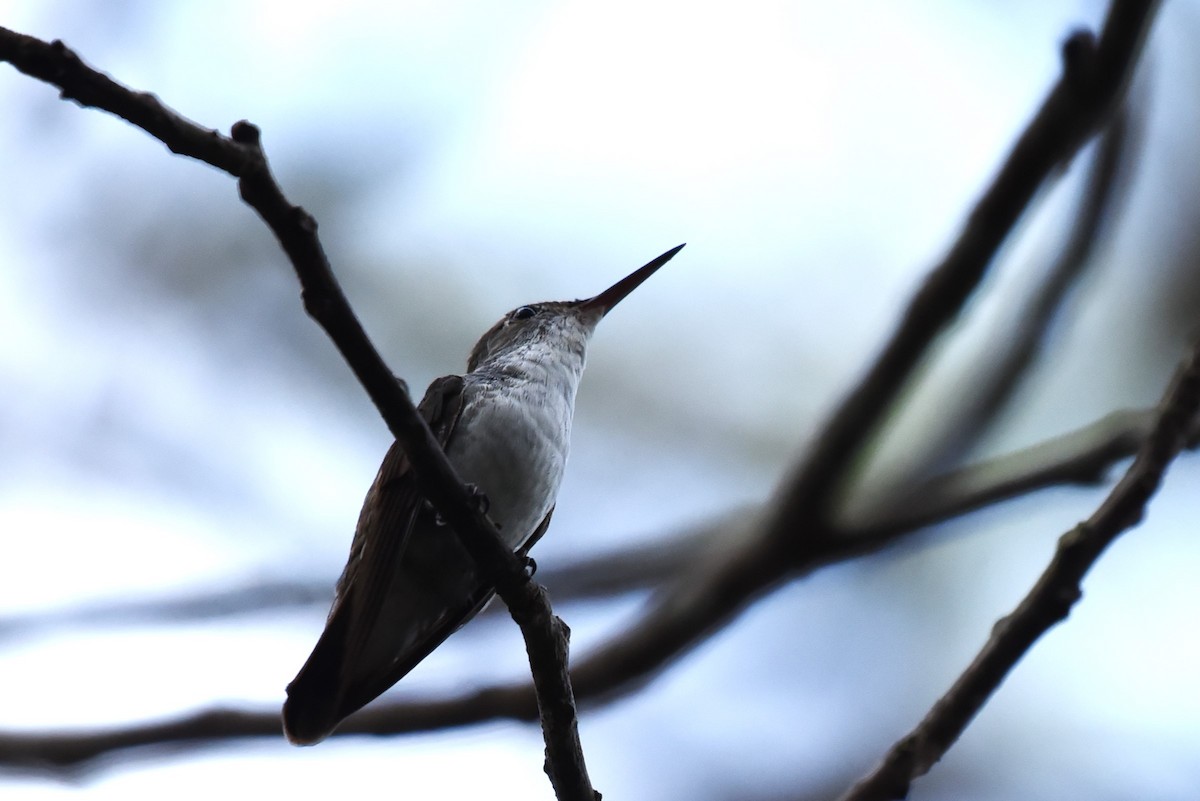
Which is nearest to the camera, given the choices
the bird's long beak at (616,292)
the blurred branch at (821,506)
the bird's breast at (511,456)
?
the blurred branch at (821,506)

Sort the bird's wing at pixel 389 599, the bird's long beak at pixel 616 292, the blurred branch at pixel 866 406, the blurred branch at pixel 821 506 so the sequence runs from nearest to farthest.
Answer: the blurred branch at pixel 866 406
the blurred branch at pixel 821 506
the bird's wing at pixel 389 599
the bird's long beak at pixel 616 292

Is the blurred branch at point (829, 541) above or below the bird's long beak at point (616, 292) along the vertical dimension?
below

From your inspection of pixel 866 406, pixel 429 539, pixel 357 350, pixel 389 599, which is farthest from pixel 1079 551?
pixel 389 599

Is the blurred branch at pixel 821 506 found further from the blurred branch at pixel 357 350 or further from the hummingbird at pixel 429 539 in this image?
the blurred branch at pixel 357 350

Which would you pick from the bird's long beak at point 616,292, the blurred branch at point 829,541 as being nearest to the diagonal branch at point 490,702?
the blurred branch at point 829,541

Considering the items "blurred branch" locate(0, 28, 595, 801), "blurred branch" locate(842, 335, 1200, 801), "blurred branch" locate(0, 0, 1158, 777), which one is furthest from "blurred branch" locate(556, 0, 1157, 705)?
"blurred branch" locate(0, 28, 595, 801)

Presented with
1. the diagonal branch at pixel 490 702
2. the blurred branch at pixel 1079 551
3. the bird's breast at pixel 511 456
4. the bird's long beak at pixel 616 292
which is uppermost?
the bird's long beak at pixel 616 292

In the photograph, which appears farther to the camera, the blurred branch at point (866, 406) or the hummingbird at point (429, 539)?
the hummingbird at point (429, 539)
